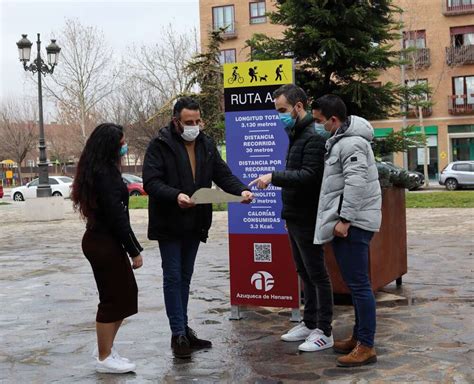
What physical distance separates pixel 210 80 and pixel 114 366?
21369 millimetres

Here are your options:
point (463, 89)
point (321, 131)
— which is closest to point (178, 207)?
point (321, 131)

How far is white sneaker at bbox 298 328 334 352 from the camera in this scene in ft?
17.0

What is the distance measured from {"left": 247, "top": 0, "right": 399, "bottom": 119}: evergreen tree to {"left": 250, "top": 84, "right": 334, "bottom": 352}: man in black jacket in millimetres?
3910

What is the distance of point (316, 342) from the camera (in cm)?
522

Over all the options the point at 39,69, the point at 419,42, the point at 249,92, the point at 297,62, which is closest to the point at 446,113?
the point at 419,42

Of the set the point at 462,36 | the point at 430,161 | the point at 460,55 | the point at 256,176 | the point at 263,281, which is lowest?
the point at 263,281

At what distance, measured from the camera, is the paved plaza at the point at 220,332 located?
15.5 feet

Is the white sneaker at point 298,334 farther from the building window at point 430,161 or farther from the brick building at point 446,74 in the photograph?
the building window at point 430,161

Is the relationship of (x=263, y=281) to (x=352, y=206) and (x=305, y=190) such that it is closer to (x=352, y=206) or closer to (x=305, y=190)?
(x=305, y=190)

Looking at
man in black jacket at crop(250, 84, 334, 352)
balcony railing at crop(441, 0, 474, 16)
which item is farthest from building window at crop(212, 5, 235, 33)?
man in black jacket at crop(250, 84, 334, 352)

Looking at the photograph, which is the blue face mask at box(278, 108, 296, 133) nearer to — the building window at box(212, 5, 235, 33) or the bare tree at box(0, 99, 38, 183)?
the building window at box(212, 5, 235, 33)

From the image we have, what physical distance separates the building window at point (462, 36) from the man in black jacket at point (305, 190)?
42104mm

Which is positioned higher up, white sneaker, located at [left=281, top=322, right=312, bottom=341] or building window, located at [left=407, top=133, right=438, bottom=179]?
building window, located at [left=407, top=133, right=438, bottom=179]

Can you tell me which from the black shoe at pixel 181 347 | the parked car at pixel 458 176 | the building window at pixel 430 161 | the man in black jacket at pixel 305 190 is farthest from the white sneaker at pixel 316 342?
the building window at pixel 430 161
